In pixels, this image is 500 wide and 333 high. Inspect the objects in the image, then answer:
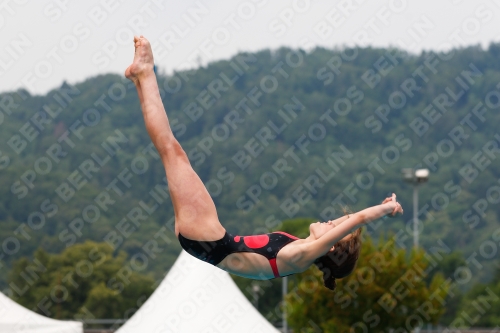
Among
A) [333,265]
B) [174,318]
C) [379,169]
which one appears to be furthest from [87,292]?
[333,265]

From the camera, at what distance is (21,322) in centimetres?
Answer: 1380

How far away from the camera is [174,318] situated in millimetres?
13117

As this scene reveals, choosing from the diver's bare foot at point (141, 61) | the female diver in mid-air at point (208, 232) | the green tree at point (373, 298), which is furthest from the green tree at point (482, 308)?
the diver's bare foot at point (141, 61)

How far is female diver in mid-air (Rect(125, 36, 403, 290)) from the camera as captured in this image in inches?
225

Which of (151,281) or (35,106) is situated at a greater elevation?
(35,106)

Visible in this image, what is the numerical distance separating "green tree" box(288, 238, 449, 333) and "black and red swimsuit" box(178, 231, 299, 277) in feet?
42.5

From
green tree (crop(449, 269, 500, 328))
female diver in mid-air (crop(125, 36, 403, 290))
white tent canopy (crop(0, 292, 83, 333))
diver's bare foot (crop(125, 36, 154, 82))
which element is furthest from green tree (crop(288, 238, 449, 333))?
green tree (crop(449, 269, 500, 328))

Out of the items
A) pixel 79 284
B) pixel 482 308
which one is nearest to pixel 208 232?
pixel 79 284

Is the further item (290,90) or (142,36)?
(290,90)

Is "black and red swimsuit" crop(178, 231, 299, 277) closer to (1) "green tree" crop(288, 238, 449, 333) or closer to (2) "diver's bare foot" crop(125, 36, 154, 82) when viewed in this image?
(2) "diver's bare foot" crop(125, 36, 154, 82)

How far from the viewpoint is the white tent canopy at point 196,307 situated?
1305cm

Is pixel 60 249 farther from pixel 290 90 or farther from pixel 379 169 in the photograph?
pixel 290 90

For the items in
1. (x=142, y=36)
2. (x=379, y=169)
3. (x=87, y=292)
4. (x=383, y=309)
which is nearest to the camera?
(x=142, y=36)

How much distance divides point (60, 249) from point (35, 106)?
52.4ft
